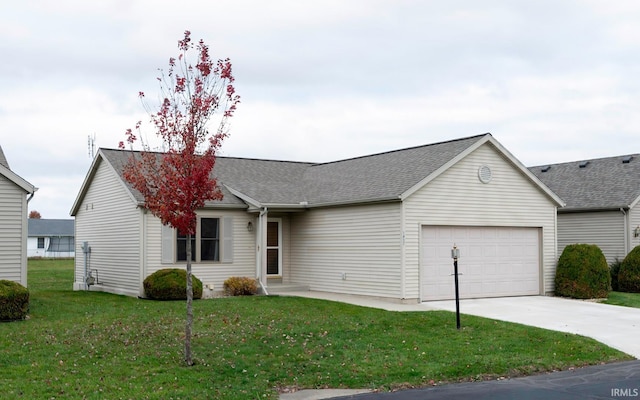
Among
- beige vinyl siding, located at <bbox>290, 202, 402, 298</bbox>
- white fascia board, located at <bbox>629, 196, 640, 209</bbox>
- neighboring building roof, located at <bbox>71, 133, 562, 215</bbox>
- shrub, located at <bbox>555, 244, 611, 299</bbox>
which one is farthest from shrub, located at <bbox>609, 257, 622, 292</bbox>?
beige vinyl siding, located at <bbox>290, 202, 402, 298</bbox>

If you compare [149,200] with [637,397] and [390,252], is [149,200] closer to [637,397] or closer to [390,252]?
[637,397]

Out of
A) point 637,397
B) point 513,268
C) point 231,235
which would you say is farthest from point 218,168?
point 637,397

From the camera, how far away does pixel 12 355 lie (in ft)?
40.0

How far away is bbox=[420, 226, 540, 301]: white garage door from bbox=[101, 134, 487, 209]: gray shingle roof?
78.1 inches

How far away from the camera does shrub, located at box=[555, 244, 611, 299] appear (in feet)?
73.8

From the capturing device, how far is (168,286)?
20.9 metres

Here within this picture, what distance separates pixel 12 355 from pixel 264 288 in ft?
36.0

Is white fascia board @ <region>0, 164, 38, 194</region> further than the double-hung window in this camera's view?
No

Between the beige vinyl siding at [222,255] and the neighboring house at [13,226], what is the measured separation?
417 centimetres

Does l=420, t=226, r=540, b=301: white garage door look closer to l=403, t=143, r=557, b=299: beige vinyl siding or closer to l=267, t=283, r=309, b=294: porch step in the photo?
l=403, t=143, r=557, b=299: beige vinyl siding

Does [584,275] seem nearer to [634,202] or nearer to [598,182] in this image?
[634,202]

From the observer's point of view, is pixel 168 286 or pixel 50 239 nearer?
pixel 168 286

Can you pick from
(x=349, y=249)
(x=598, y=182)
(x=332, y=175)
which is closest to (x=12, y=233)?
(x=349, y=249)

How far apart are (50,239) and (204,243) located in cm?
5276
